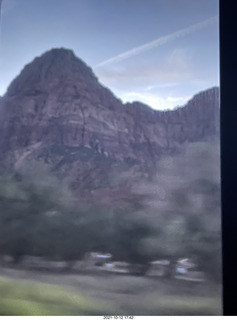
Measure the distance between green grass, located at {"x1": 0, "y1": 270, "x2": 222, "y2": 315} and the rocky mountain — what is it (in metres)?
0.43

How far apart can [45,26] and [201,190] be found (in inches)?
45.1

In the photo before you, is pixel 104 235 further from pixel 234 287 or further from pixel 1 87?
pixel 1 87

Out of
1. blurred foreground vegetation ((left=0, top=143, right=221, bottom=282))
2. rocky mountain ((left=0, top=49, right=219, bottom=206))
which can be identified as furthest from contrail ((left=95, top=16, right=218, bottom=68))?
blurred foreground vegetation ((left=0, top=143, right=221, bottom=282))

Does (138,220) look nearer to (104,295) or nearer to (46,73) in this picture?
(104,295)

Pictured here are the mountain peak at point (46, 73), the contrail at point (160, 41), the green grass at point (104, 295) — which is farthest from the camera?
the mountain peak at point (46, 73)

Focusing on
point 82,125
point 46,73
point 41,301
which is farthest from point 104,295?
point 46,73

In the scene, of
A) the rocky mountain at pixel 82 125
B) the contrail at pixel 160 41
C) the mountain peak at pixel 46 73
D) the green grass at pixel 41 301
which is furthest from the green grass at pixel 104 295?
the contrail at pixel 160 41

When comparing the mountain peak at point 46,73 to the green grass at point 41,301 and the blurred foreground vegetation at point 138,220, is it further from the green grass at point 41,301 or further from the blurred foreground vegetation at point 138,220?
the green grass at point 41,301

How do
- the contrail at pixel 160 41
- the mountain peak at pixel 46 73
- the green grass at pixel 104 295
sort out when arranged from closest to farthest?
the green grass at pixel 104 295 < the contrail at pixel 160 41 < the mountain peak at pixel 46 73

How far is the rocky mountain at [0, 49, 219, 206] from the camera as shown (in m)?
1.83

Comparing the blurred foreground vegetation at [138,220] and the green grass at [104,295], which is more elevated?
the blurred foreground vegetation at [138,220]

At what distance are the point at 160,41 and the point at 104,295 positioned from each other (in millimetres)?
1228

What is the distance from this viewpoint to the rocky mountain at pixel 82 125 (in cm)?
183

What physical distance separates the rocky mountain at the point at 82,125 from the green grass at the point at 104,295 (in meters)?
0.43
